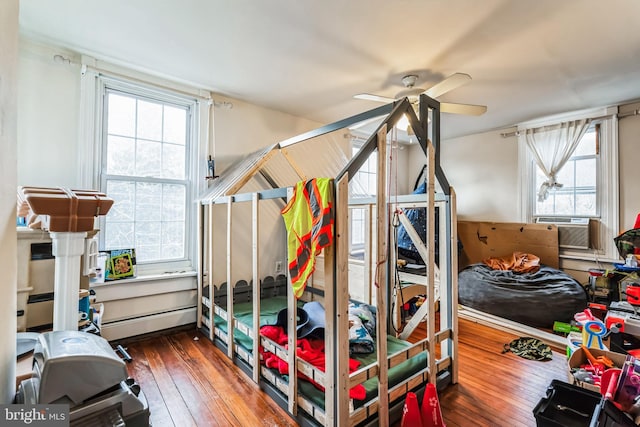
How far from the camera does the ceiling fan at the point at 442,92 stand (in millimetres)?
2193

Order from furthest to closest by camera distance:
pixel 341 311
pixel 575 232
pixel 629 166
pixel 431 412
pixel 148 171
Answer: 1. pixel 575 232
2. pixel 629 166
3. pixel 148 171
4. pixel 431 412
5. pixel 341 311

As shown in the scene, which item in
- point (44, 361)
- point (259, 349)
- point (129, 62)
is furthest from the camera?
point (129, 62)

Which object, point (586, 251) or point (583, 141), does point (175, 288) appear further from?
point (583, 141)

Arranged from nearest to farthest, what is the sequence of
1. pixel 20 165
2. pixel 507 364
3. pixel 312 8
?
pixel 312 8, pixel 20 165, pixel 507 364

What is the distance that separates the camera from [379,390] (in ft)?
5.30

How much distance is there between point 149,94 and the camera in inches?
115

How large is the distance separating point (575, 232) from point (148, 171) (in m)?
5.37

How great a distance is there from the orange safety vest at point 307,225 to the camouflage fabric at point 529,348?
238cm

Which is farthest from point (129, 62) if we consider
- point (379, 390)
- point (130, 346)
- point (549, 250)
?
point (549, 250)

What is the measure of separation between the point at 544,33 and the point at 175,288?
4019 millimetres

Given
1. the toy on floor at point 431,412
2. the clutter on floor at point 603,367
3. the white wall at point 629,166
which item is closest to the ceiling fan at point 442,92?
the clutter on floor at point 603,367

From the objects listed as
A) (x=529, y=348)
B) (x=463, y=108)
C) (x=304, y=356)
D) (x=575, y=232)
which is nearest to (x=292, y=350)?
(x=304, y=356)

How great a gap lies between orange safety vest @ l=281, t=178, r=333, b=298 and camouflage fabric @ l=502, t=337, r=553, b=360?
2.38 metres

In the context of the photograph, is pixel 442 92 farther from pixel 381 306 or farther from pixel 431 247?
pixel 381 306
